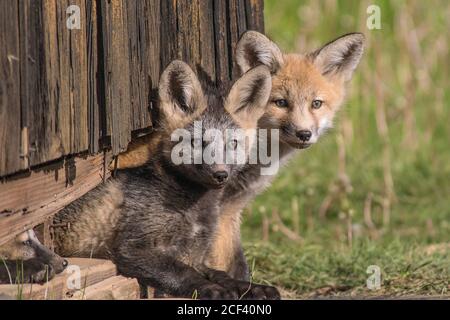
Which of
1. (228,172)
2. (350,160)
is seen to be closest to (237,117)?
(228,172)

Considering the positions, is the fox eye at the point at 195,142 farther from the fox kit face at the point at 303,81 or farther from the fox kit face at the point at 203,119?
the fox kit face at the point at 303,81

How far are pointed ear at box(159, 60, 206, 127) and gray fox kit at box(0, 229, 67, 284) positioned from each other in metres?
1.25

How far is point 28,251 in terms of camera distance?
480 cm

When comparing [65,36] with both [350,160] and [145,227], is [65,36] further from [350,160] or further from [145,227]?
[350,160]

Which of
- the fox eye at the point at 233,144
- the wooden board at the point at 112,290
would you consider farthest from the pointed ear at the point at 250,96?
the wooden board at the point at 112,290

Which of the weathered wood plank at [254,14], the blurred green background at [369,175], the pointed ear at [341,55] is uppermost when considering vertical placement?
the weathered wood plank at [254,14]

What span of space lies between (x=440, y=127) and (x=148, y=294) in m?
7.17

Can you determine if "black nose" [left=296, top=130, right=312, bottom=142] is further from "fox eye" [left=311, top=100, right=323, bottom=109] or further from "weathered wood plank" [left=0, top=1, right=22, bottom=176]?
"weathered wood plank" [left=0, top=1, right=22, bottom=176]

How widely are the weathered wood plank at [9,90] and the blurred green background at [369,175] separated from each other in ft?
8.84

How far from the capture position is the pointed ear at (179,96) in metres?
5.48

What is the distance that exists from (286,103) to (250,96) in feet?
2.03

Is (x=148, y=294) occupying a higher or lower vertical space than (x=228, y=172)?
lower

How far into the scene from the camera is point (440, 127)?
37.8 feet

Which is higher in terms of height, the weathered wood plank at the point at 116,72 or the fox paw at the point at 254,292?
the weathered wood plank at the point at 116,72
